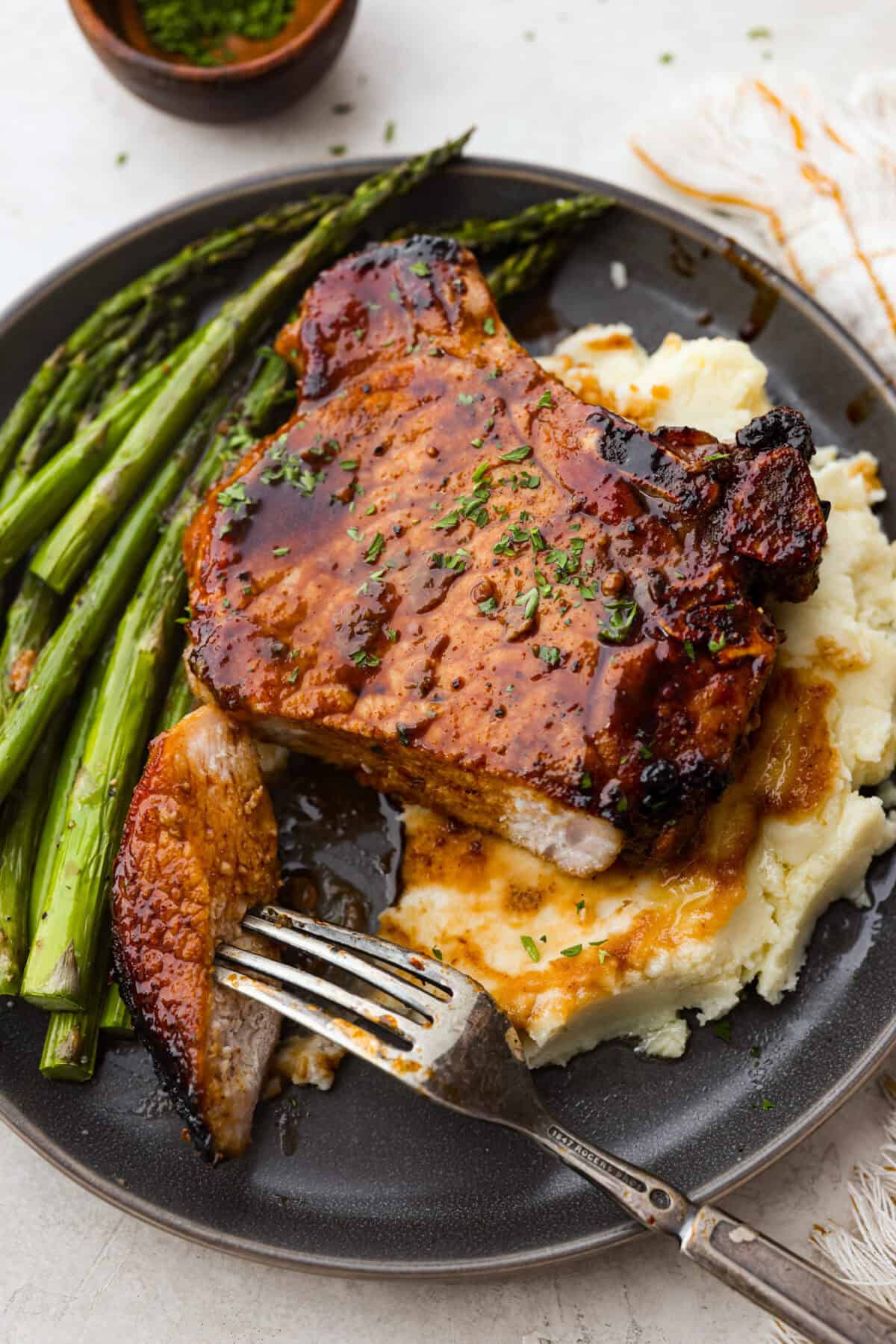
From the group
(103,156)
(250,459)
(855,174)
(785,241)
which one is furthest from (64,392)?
(855,174)

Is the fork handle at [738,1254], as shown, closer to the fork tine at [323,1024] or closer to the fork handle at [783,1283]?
the fork handle at [783,1283]

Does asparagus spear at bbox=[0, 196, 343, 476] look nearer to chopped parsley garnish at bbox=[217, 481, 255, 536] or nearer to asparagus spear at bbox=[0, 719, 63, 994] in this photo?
chopped parsley garnish at bbox=[217, 481, 255, 536]

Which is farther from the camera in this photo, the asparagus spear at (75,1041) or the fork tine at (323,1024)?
the asparagus spear at (75,1041)

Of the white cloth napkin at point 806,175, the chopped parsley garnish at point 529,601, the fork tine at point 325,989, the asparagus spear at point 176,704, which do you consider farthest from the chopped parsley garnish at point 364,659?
the white cloth napkin at point 806,175

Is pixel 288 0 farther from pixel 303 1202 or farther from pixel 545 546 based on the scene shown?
pixel 303 1202

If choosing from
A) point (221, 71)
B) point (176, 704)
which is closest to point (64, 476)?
point (176, 704)
